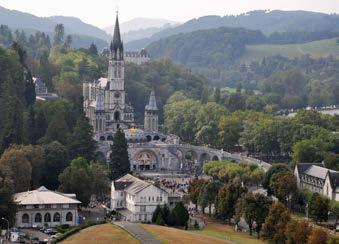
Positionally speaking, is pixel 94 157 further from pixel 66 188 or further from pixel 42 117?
pixel 66 188

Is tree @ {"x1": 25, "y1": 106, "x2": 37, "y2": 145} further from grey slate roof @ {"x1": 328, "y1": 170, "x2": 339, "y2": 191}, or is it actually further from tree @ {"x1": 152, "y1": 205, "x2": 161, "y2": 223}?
grey slate roof @ {"x1": 328, "y1": 170, "x2": 339, "y2": 191}

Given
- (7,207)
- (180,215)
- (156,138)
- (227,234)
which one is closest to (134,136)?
(156,138)

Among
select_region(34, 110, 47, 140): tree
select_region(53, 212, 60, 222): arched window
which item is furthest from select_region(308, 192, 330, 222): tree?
select_region(34, 110, 47, 140): tree

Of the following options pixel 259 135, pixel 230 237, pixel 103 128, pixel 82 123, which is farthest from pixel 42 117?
pixel 230 237

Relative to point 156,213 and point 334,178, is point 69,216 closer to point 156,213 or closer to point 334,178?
point 156,213

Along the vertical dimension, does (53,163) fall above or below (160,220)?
above

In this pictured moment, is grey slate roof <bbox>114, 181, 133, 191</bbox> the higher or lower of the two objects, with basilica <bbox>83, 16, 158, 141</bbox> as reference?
lower
